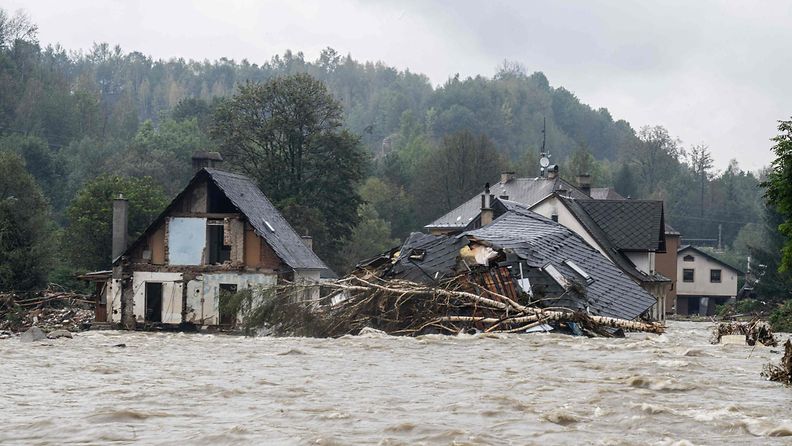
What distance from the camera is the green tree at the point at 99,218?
191ft

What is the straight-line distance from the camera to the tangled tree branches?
27.9 m

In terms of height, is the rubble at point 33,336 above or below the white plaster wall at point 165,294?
below

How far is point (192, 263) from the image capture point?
43.7 meters

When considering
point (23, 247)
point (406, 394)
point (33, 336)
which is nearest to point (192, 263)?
point (23, 247)

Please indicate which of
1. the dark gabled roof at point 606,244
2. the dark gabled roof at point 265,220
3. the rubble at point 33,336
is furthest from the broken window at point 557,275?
the dark gabled roof at point 606,244

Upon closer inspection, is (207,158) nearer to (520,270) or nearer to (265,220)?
(265,220)

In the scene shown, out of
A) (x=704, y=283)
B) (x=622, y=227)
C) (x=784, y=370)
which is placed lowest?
(x=704, y=283)

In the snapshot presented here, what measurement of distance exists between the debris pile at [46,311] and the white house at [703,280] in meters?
48.0

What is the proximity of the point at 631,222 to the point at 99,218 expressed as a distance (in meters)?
23.9

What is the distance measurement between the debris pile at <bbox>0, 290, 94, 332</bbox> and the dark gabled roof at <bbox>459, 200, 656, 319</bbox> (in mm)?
13445

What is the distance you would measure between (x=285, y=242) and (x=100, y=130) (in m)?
84.5

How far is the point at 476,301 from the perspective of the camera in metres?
28.4

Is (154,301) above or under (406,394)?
under

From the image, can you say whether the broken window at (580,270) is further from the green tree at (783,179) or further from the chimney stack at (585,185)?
the chimney stack at (585,185)
